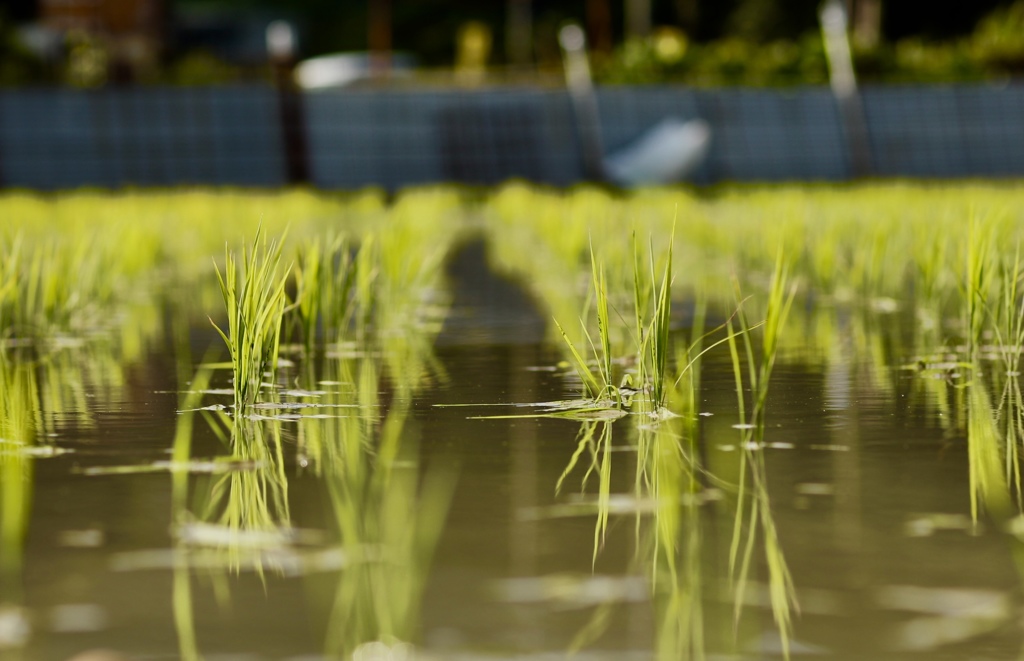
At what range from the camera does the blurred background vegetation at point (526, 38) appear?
15.5 meters

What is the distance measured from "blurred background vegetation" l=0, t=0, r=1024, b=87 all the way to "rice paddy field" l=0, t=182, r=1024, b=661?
36.2ft

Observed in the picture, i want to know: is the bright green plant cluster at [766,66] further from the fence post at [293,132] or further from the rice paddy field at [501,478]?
the rice paddy field at [501,478]

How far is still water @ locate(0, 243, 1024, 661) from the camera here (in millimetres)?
1226

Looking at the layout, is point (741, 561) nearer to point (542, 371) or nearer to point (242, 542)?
point (242, 542)

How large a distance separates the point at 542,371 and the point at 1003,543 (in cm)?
146

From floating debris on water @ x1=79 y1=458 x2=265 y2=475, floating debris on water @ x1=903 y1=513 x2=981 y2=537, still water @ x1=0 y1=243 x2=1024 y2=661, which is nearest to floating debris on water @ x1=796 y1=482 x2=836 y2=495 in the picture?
still water @ x1=0 y1=243 x2=1024 y2=661

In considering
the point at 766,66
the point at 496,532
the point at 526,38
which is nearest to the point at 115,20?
the point at 526,38

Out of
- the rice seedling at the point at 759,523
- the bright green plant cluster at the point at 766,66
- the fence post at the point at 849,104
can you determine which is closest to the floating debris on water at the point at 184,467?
the rice seedling at the point at 759,523

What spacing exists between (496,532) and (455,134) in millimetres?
12516

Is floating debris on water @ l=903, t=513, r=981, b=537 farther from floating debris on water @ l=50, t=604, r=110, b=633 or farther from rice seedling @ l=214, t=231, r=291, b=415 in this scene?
rice seedling @ l=214, t=231, r=291, b=415

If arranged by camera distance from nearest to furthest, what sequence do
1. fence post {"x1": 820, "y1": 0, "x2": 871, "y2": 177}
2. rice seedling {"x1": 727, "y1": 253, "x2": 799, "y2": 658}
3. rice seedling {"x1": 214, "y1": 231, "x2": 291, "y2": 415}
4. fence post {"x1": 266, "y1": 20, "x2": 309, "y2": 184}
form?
rice seedling {"x1": 727, "y1": 253, "x2": 799, "y2": 658}
rice seedling {"x1": 214, "y1": 231, "x2": 291, "y2": 415}
fence post {"x1": 266, "y1": 20, "x2": 309, "y2": 184}
fence post {"x1": 820, "y1": 0, "x2": 871, "y2": 177}

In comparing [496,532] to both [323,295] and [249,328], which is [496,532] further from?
[323,295]

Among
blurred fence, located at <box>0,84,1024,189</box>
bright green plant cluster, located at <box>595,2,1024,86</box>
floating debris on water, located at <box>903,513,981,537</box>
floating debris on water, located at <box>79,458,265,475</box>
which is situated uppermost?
bright green plant cluster, located at <box>595,2,1024,86</box>

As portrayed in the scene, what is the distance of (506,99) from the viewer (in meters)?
14.2
